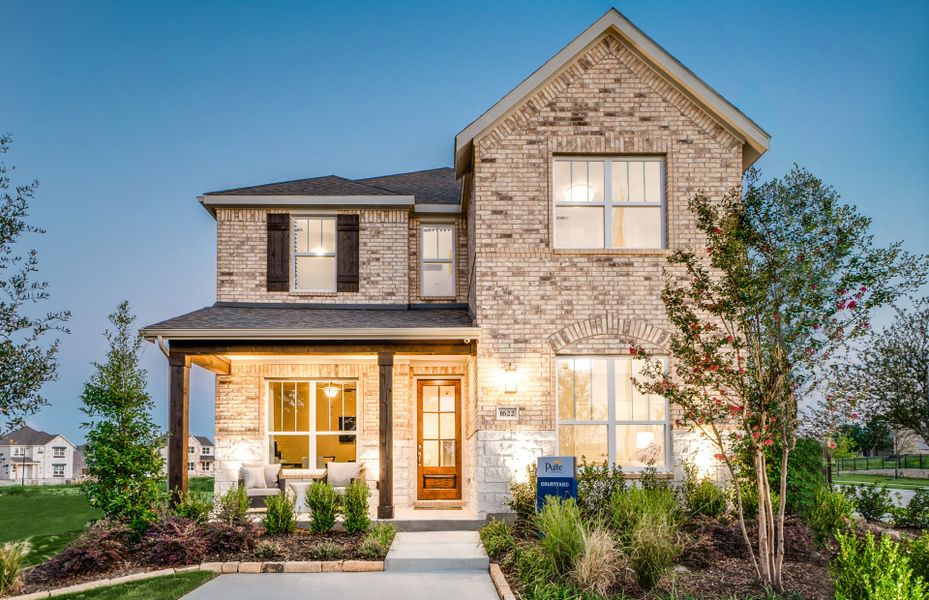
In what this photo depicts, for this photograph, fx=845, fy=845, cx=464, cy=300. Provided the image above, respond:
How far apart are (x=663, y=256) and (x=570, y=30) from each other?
81.5 m

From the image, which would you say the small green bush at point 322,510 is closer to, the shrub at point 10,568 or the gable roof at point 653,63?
the shrub at point 10,568

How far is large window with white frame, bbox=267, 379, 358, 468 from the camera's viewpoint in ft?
52.4

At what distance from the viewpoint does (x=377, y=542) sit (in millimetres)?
10664

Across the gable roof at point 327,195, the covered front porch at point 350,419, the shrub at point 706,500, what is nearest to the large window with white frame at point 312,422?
the covered front porch at point 350,419

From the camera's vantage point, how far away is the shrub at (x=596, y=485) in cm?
1180

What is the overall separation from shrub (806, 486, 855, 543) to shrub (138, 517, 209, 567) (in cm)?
773

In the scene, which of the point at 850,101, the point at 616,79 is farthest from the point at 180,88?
the point at 616,79

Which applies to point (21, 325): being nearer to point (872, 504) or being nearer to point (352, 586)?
point (352, 586)

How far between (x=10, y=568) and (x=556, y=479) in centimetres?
669

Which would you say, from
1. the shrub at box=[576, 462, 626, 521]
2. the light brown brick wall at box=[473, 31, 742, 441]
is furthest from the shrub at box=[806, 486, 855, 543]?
the light brown brick wall at box=[473, 31, 742, 441]

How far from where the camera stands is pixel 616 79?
45.0ft

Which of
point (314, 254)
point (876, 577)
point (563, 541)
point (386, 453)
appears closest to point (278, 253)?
point (314, 254)

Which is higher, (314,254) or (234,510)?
(314,254)

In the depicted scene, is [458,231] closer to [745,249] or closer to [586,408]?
[586,408]
